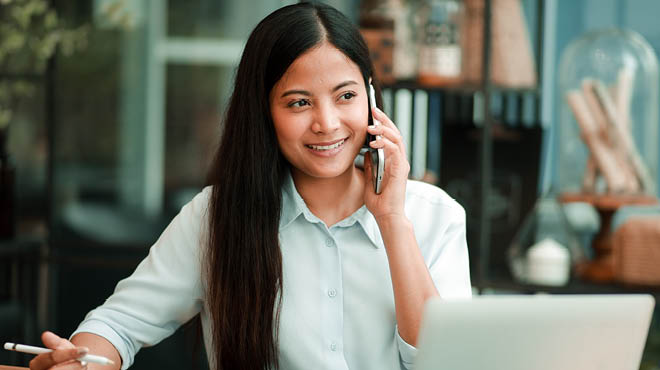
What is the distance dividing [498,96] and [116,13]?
1405mm

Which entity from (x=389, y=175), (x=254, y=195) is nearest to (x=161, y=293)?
(x=254, y=195)

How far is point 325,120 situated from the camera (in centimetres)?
145

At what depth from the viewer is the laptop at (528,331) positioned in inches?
37.2

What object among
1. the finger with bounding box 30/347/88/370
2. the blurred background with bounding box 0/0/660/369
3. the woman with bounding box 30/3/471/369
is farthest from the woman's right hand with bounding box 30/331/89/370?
the blurred background with bounding box 0/0/660/369

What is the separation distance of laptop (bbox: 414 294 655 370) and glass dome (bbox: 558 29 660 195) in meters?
1.51

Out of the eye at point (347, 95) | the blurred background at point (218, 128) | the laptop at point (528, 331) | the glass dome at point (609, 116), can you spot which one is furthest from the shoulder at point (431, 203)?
the glass dome at point (609, 116)

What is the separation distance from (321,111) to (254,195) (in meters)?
0.21

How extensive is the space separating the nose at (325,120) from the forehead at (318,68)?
45 mm

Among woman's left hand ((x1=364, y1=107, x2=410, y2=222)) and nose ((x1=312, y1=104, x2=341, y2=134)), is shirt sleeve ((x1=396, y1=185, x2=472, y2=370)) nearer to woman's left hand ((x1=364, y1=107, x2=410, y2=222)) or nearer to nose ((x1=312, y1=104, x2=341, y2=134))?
woman's left hand ((x1=364, y1=107, x2=410, y2=222))

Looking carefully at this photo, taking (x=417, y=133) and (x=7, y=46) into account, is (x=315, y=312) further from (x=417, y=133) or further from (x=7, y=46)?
(x=7, y=46)

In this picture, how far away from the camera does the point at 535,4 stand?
289 cm

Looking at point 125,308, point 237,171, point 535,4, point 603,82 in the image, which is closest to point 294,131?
point 237,171

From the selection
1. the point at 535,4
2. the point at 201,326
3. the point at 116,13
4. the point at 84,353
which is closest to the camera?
the point at 84,353

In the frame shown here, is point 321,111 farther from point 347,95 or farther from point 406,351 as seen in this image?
point 406,351
